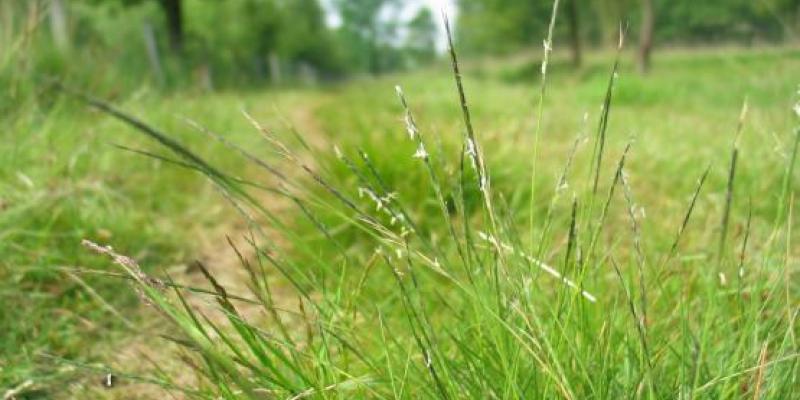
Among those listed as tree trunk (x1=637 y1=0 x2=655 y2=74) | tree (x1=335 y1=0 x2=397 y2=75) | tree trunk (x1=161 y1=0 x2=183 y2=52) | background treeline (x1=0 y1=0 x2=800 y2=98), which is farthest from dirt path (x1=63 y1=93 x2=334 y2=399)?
tree (x1=335 y1=0 x2=397 y2=75)

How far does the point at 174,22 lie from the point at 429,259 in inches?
599

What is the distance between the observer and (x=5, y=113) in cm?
258

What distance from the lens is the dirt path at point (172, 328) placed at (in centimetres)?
113

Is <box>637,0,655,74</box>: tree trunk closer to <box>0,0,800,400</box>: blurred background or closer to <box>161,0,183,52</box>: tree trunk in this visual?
<box>0,0,800,400</box>: blurred background

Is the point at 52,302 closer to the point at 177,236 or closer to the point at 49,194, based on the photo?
the point at 49,194

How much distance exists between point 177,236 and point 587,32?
4583 centimetres

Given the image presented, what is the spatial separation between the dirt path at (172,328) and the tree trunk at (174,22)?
1327 cm

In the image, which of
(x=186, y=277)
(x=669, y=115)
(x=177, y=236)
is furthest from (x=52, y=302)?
(x=669, y=115)

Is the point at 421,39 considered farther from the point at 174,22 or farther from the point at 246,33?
the point at 174,22

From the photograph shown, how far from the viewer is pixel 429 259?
80cm

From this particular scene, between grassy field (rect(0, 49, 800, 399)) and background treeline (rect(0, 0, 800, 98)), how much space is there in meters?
0.36

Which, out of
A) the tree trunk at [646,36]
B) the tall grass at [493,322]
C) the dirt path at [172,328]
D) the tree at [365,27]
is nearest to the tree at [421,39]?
the tree at [365,27]

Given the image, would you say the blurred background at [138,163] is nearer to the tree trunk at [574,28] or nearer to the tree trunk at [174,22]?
the tree trunk at [174,22]

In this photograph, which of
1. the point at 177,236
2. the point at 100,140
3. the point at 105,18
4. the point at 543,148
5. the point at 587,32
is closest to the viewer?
the point at 177,236
